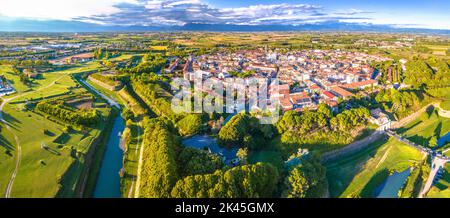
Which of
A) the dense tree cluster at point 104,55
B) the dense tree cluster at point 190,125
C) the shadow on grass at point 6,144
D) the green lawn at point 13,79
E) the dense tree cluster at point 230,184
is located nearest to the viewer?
the dense tree cluster at point 230,184

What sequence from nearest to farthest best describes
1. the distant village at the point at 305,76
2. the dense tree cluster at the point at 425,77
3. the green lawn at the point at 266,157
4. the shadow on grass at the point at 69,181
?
the shadow on grass at the point at 69,181, the green lawn at the point at 266,157, the distant village at the point at 305,76, the dense tree cluster at the point at 425,77

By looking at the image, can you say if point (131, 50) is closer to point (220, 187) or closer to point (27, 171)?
point (27, 171)

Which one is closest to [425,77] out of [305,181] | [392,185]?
[392,185]

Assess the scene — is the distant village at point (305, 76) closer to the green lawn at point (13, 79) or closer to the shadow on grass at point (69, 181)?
the shadow on grass at point (69, 181)

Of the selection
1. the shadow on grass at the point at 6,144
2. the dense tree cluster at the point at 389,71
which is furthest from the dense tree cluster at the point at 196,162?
the dense tree cluster at the point at 389,71

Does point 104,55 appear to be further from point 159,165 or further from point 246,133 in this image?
point 159,165

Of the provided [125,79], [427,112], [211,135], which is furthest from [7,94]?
[427,112]

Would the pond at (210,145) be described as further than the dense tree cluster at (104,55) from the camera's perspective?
No
